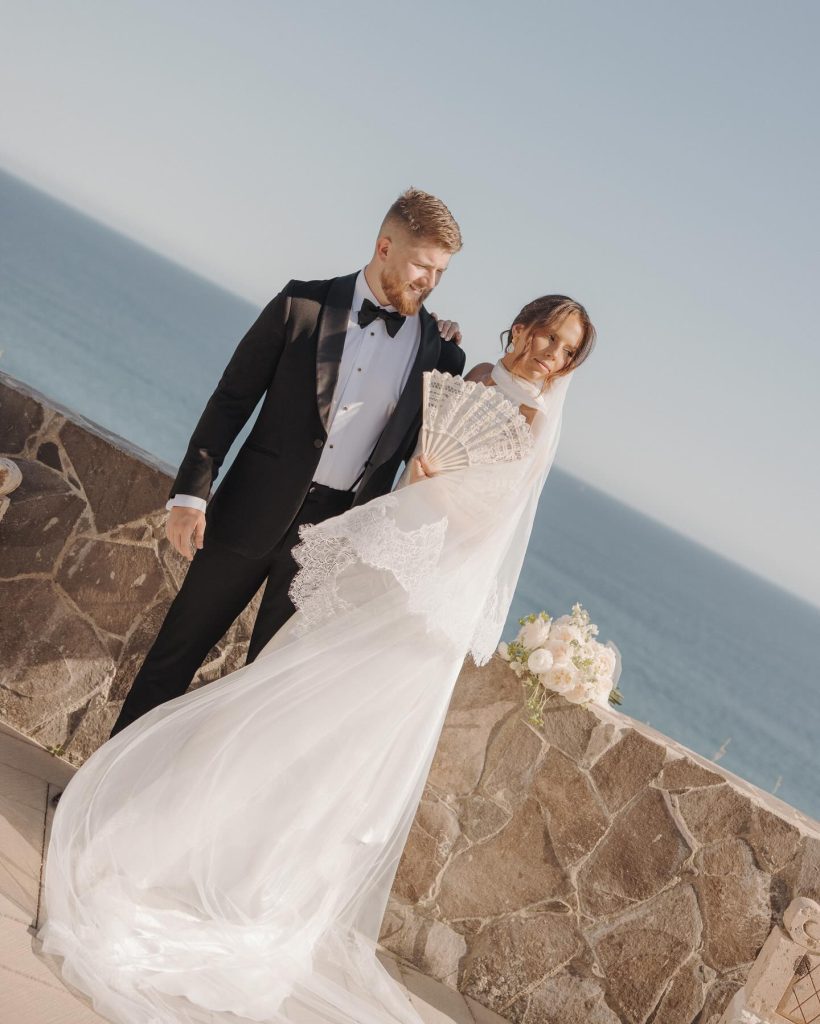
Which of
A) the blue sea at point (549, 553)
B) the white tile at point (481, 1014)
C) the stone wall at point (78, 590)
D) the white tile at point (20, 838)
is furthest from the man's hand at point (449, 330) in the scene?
the blue sea at point (549, 553)

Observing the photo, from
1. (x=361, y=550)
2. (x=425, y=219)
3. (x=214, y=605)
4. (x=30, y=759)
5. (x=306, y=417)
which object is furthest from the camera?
(x=30, y=759)

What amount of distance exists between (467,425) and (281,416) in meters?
0.63

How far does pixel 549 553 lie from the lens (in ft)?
284

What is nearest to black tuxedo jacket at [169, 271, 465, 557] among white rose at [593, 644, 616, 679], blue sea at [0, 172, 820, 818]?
white rose at [593, 644, 616, 679]

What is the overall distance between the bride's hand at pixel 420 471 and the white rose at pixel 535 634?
0.77m

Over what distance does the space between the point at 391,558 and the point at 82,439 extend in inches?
64.8

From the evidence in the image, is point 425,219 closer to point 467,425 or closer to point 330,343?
point 330,343

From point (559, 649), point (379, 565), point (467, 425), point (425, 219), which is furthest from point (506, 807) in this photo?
point (425, 219)

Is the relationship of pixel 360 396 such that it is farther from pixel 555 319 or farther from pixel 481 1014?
pixel 481 1014

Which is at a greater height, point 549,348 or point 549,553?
point 549,348

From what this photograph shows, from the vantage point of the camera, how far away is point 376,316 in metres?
3.35

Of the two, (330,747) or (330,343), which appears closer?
(330,747)

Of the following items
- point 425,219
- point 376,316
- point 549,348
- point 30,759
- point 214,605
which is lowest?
point 30,759

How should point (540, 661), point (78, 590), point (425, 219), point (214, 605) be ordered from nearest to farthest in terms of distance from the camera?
point (425, 219), point (214, 605), point (540, 661), point (78, 590)
